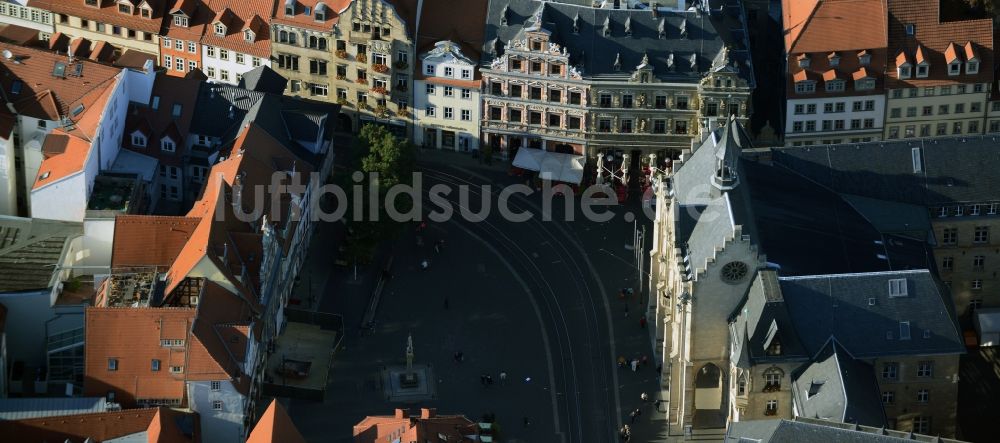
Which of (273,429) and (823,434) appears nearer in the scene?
(823,434)

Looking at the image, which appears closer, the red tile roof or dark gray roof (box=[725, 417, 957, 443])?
dark gray roof (box=[725, 417, 957, 443])

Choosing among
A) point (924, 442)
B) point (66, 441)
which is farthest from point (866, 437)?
point (66, 441)

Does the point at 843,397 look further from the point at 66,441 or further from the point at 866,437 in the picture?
the point at 66,441

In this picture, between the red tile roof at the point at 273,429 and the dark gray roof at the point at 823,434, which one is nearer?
the dark gray roof at the point at 823,434

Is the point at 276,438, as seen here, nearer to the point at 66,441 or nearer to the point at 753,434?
the point at 66,441

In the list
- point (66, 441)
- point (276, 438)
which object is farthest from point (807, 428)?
point (66, 441)
